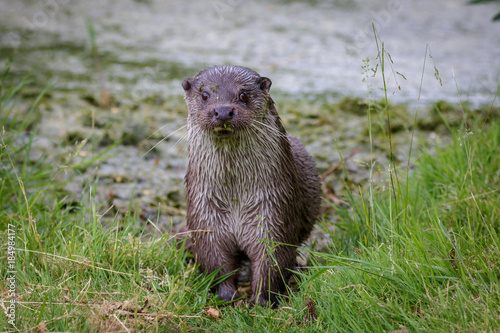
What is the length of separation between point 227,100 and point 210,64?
14.9ft

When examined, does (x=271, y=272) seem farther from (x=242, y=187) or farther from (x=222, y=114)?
(x=222, y=114)

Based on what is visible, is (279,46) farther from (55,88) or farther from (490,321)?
(490,321)

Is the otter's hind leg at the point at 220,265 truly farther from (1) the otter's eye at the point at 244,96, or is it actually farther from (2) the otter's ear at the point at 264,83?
(2) the otter's ear at the point at 264,83

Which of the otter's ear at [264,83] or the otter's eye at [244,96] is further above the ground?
the otter's ear at [264,83]

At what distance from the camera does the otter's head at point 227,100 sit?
108 inches

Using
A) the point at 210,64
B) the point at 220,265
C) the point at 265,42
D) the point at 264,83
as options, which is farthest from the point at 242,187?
the point at 265,42

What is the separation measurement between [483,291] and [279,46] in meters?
6.95

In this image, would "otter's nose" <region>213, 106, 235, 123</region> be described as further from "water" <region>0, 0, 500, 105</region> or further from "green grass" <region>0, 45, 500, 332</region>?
"water" <region>0, 0, 500, 105</region>

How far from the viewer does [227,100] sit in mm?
2885

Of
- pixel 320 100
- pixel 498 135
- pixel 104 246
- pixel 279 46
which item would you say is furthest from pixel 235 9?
pixel 104 246

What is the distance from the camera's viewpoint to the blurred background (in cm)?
483

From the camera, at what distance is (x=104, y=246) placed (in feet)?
9.44

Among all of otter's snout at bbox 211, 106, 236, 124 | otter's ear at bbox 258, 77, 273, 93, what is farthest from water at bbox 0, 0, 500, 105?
otter's snout at bbox 211, 106, 236, 124

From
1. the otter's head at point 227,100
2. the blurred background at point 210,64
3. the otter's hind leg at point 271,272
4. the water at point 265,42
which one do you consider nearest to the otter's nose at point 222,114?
the otter's head at point 227,100
